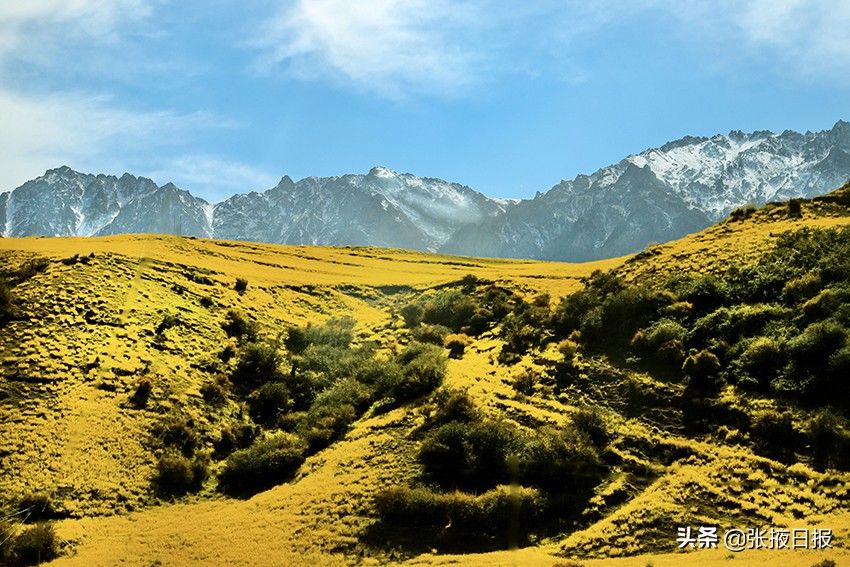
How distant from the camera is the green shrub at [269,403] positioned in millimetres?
41219

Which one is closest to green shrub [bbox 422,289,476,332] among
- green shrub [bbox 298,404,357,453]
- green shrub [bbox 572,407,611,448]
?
green shrub [bbox 298,404,357,453]

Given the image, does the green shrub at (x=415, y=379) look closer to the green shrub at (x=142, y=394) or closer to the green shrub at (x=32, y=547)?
the green shrub at (x=142, y=394)

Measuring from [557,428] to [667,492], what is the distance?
22.4 ft

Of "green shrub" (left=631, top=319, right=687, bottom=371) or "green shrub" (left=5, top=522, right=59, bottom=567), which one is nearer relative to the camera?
"green shrub" (left=5, top=522, right=59, bottom=567)

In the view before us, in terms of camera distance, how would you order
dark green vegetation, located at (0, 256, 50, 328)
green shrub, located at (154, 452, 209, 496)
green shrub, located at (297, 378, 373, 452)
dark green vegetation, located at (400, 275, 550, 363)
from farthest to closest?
1. dark green vegetation, located at (400, 275, 550, 363)
2. dark green vegetation, located at (0, 256, 50, 328)
3. green shrub, located at (297, 378, 373, 452)
4. green shrub, located at (154, 452, 209, 496)

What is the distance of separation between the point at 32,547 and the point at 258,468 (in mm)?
10185

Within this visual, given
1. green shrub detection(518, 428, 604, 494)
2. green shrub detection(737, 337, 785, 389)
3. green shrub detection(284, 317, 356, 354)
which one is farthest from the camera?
green shrub detection(284, 317, 356, 354)

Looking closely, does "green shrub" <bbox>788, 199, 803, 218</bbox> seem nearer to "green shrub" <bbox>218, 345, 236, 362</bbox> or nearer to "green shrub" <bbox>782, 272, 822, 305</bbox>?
"green shrub" <bbox>782, 272, 822, 305</bbox>

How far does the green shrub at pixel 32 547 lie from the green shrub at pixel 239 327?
22.7m

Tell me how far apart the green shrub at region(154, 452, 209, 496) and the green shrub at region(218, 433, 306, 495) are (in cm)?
128

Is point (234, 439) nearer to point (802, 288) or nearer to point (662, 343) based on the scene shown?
point (662, 343)

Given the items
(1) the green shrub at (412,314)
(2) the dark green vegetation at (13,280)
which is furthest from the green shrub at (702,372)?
(2) the dark green vegetation at (13,280)

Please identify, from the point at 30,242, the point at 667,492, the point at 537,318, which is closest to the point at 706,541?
the point at 667,492

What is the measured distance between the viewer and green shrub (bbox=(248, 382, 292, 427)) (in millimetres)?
41219
